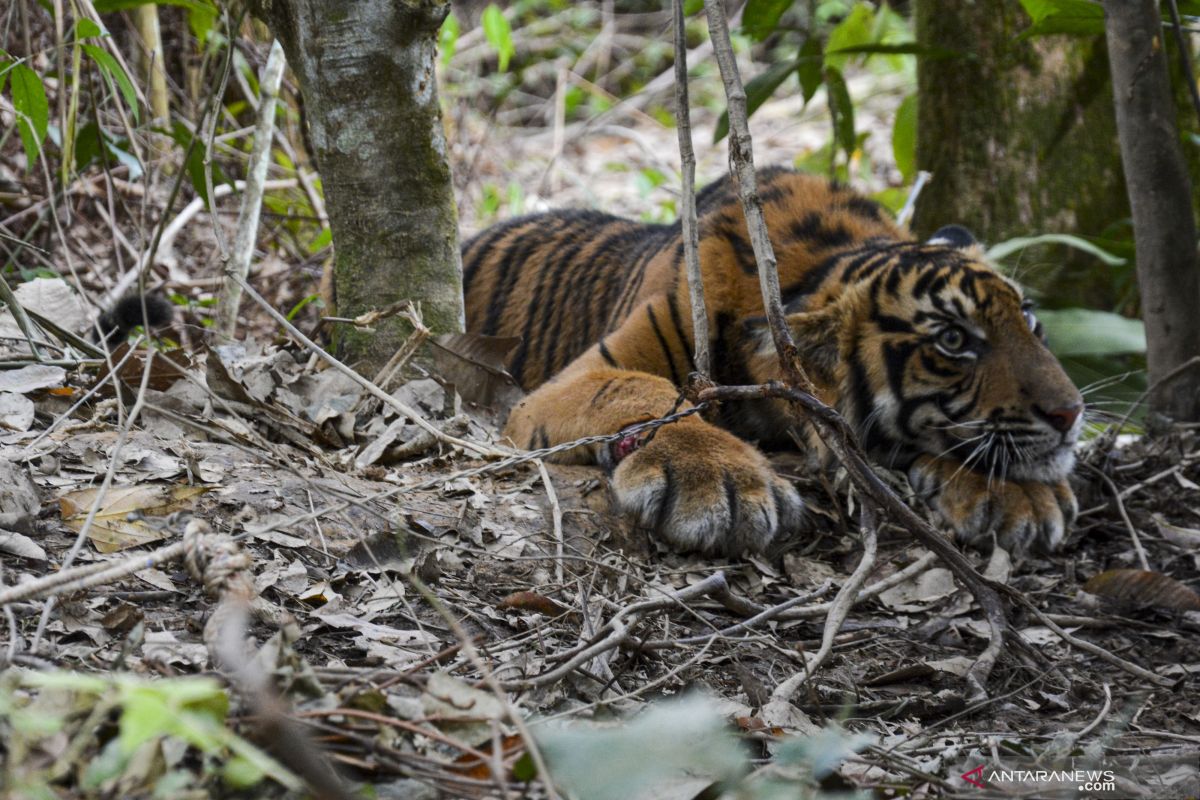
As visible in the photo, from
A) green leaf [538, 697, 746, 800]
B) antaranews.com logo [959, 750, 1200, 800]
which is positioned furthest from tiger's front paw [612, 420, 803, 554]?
green leaf [538, 697, 746, 800]

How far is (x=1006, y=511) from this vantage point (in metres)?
2.87

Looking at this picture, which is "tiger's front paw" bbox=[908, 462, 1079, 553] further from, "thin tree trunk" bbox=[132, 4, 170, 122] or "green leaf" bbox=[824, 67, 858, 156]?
"thin tree trunk" bbox=[132, 4, 170, 122]

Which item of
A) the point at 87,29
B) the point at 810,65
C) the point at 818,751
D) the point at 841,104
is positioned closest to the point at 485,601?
the point at 818,751

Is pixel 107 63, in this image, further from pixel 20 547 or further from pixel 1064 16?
pixel 1064 16

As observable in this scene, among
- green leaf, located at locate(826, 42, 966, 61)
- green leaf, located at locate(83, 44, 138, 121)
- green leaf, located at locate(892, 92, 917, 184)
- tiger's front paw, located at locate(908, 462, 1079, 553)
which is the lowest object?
tiger's front paw, located at locate(908, 462, 1079, 553)

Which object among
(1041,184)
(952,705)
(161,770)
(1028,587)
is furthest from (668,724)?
(1041,184)

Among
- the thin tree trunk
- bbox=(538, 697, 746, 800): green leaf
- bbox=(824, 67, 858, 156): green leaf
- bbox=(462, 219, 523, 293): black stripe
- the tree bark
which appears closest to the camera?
bbox=(538, 697, 746, 800): green leaf

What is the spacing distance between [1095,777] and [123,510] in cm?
165

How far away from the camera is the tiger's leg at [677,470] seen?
2535 millimetres

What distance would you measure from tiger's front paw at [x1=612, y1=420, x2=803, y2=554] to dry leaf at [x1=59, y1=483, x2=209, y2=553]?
3.18ft

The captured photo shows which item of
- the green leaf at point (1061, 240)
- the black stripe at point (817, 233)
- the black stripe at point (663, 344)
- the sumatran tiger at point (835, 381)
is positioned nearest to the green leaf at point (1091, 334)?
the green leaf at point (1061, 240)

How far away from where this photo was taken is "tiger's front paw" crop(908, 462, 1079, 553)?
285cm

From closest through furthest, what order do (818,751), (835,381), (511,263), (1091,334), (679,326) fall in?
(818,751), (835,381), (679,326), (1091,334), (511,263)

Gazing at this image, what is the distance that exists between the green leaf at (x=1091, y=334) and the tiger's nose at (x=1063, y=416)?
97 centimetres
